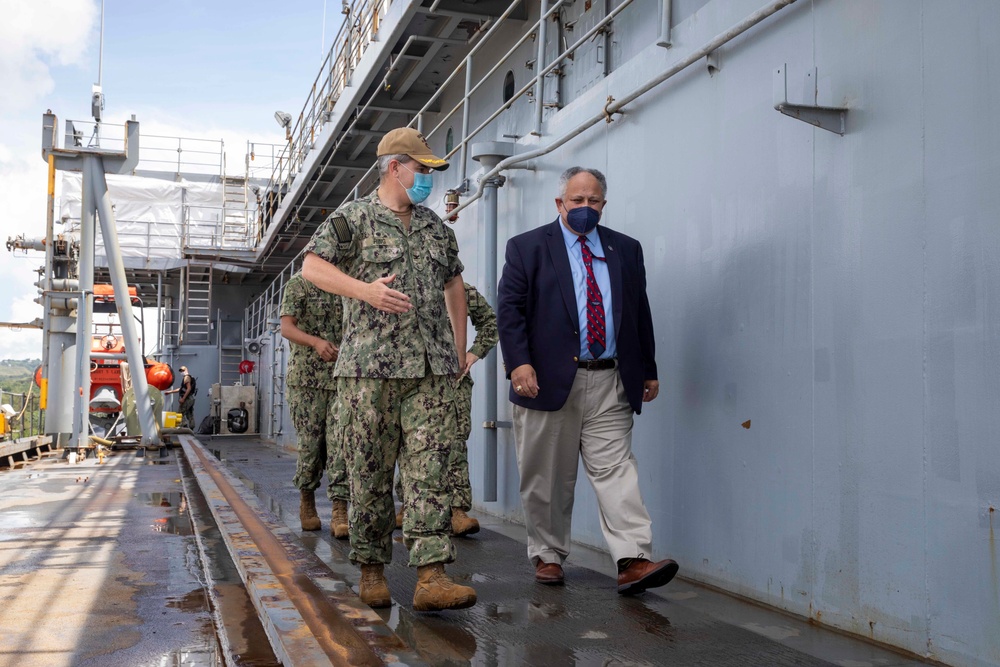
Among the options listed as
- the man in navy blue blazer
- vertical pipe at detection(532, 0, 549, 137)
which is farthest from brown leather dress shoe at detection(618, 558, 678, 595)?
vertical pipe at detection(532, 0, 549, 137)

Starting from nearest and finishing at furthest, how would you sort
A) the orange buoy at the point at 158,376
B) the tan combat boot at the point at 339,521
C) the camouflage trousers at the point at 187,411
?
the tan combat boot at the point at 339,521
the orange buoy at the point at 158,376
the camouflage trousers at the point at 187,411

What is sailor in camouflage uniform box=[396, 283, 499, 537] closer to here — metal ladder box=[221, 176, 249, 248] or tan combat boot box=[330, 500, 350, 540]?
tan combat boot box=[330, 500, 350, 540]

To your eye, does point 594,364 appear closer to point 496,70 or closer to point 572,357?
point 572,357

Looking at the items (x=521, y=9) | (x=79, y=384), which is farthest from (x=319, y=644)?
(x=79, y=384)

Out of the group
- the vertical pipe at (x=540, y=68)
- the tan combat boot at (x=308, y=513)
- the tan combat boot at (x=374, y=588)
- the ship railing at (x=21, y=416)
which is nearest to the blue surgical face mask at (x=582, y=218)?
the tan combat boot at (x=374, y=588)

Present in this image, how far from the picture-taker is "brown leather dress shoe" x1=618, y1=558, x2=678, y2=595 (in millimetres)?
3932

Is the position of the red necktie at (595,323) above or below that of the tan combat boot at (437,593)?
above

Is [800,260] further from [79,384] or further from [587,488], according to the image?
[79,384]

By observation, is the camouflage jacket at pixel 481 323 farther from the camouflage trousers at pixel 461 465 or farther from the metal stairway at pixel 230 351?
the metal stairway at pixel 230 351

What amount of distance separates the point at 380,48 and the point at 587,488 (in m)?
7.26

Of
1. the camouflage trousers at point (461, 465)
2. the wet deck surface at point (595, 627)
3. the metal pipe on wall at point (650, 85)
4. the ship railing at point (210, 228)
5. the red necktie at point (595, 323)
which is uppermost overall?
the ship railing at point (210, 228)

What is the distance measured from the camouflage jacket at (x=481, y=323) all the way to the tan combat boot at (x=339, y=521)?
1432 mm

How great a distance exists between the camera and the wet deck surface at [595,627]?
314 centimetres

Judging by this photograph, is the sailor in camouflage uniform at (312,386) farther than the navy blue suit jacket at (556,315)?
Yes
